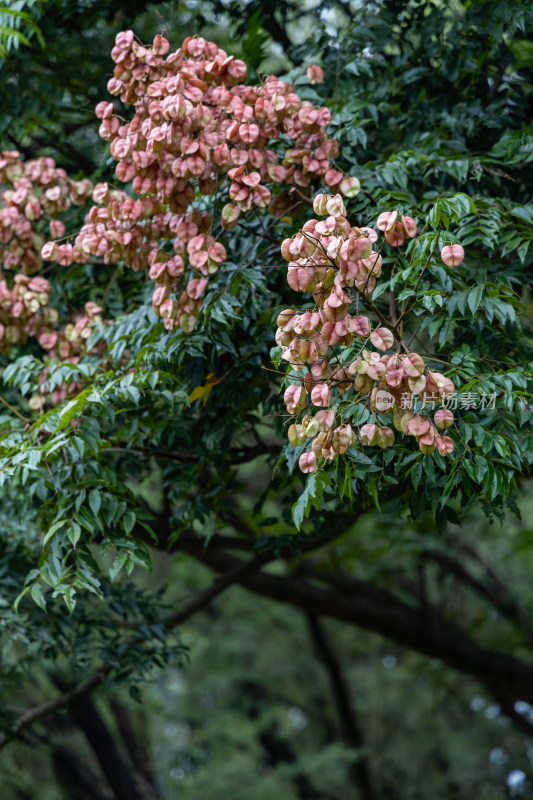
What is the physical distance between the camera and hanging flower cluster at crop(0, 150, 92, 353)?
11.7 ft

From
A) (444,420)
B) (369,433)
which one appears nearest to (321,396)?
(369,433)

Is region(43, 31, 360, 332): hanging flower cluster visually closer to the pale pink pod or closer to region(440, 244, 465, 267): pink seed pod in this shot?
region(440, 244, 465, 267): pink seed pod

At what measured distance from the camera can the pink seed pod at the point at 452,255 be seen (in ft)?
8.16

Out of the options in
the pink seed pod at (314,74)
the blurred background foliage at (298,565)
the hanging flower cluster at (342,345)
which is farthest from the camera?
the blurred background foliage at (298,565)

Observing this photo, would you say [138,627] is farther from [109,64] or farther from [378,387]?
[109,64]

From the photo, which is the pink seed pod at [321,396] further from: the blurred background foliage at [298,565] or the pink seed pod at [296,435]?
the blurred background foliage at [298,565]

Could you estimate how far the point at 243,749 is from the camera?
997 centimetres

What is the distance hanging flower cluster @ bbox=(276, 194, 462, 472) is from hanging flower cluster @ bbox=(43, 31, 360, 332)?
60 cm

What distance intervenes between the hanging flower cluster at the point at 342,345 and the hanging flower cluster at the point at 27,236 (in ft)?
5.31

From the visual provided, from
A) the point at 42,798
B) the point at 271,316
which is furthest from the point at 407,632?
the point at 42,798

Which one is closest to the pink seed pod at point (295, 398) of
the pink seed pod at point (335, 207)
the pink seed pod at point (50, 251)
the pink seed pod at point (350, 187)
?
the pink seed pod at point (335, 207)

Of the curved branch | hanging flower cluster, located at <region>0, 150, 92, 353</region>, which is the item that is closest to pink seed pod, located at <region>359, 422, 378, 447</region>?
hanging flower cluster, located at <region>0, 150, 92, 353</region>

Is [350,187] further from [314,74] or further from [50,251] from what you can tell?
[50,251]

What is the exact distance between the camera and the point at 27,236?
12.0 ft
